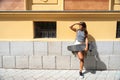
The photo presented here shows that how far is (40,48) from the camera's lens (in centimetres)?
808

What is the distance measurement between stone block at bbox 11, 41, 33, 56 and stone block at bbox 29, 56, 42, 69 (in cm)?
19

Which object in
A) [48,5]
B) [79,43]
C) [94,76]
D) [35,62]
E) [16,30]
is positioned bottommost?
[94,76]

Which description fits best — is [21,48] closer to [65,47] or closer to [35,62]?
[35,62]

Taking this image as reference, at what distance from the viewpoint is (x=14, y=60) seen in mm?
8180

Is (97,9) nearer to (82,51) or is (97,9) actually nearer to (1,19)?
(82,51)

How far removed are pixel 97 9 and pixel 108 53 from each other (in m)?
1.42

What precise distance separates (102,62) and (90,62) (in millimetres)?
378

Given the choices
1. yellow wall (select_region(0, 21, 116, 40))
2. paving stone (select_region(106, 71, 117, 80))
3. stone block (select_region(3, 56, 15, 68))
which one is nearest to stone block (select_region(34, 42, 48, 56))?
yellow wall (select_region(0, 21, 116, 40))

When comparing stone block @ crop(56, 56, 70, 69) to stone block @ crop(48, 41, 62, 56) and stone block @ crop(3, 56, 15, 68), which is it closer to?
stone block @ crop(48, 41, 62, 56)

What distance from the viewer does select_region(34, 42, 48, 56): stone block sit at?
317 inches

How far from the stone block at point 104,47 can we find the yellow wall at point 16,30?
2134 mm

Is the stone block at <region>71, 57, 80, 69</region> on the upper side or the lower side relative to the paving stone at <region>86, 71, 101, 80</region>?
upper

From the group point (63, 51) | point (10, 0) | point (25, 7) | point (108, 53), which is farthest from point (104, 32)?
point (10, 0)

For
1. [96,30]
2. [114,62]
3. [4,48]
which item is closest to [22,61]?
[4,48]
